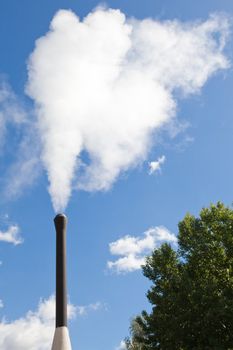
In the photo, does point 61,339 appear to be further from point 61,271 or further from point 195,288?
point 195,288

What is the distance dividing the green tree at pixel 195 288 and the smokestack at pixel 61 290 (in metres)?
10.3

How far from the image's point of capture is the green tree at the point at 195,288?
26.9 meters

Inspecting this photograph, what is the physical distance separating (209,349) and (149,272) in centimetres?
689

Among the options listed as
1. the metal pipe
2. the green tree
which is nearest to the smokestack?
the metal pipe

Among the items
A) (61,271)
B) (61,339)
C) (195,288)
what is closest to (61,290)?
(61,271)

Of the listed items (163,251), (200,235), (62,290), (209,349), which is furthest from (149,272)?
(62,290)

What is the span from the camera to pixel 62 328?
62.1 ft

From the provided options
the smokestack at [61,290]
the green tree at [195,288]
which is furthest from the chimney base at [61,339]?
the green tree at [195,288]

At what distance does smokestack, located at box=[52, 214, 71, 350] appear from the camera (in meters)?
18.4

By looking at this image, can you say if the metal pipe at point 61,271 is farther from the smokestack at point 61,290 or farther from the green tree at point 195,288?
the green tree at point 195,288

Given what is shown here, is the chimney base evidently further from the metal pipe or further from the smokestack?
the metal pipe

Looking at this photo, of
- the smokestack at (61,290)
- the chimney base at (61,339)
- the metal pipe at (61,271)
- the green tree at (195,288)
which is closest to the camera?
the chimney base at (61,339)

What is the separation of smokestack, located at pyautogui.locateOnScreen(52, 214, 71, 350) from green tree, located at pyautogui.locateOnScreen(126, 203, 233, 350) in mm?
10309

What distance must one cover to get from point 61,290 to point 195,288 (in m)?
10.9
